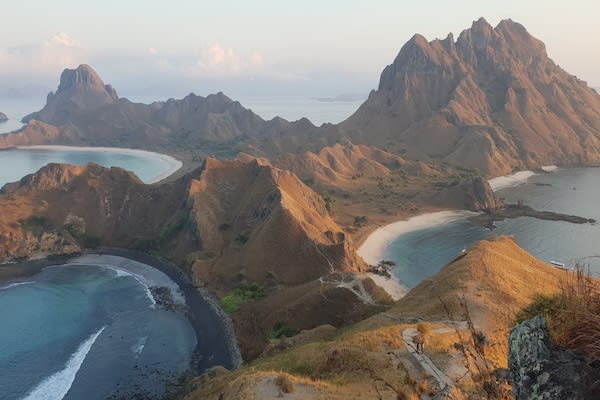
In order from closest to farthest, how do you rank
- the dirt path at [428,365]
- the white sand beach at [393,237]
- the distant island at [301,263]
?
the dirt path at [428,365]
the distant island at [301,263]
the white sand beach at [393,237]

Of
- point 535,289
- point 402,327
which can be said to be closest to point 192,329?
point 402,327

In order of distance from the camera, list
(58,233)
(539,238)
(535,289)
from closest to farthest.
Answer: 1. (535,289)
2. (58,233)
3. (539,238)

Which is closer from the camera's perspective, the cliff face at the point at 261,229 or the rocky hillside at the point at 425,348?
the rocky hillside at the point at 425,348

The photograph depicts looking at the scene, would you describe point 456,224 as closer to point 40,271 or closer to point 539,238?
point 539,238

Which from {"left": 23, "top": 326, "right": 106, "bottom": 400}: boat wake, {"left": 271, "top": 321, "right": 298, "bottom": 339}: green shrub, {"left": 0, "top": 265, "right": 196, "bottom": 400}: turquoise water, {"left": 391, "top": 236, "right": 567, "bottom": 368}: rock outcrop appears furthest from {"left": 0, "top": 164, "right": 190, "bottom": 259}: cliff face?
{"left": 391, "top": 236, "right": 567, "bottom": 368}: rock outcrop

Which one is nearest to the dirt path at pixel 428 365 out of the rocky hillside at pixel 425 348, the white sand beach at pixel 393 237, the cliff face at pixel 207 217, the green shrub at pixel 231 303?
the rocky hillside at pixel 425 348

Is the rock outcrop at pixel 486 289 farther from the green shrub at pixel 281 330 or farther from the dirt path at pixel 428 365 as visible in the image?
the green shrub at pixel 281 330
